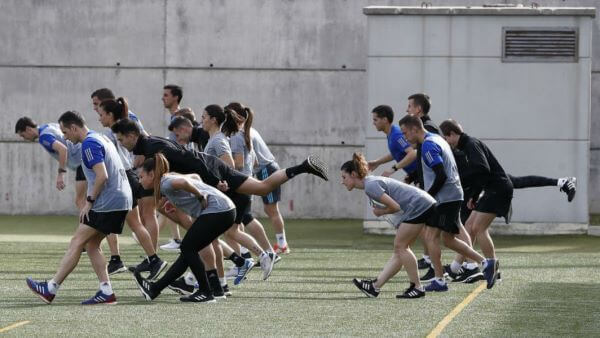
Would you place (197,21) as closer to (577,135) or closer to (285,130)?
(285,130)

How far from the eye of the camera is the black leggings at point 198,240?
1124 cm

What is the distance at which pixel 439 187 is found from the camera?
12469 millimetres

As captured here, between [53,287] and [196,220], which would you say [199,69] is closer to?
[196,220]

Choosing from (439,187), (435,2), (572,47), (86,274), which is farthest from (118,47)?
(439,187)

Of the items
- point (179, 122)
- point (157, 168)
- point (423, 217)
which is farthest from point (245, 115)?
point (157, 168)

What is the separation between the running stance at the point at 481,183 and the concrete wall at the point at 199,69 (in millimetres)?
9293

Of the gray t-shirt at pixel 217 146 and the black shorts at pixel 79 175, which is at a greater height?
the gray t-shirt at pixel 217 146

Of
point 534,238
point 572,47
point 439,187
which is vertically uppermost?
point 572,47

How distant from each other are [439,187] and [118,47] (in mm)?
12152

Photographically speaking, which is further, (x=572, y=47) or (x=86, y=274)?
(x=572, y=47)

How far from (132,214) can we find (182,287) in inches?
92.1

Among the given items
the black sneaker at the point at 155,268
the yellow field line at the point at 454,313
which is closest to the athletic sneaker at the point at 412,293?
the yellow field line at the point at 454,313

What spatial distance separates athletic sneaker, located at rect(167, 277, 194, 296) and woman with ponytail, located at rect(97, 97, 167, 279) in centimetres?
146

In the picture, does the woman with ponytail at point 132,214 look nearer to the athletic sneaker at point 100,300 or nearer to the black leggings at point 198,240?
the black leggings at point 198,240
